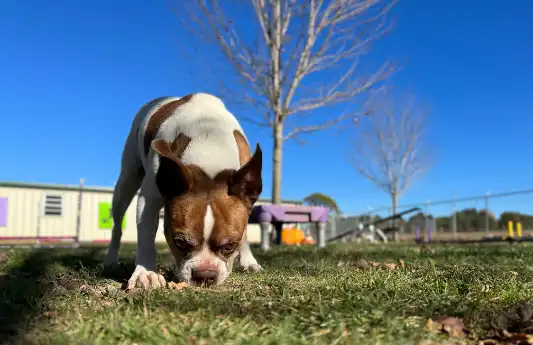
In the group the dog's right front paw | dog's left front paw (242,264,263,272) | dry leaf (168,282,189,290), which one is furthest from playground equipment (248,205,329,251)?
dry leaf (168,282,189,290)

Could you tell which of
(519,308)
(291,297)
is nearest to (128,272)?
(291,297)

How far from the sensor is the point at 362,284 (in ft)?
9.16

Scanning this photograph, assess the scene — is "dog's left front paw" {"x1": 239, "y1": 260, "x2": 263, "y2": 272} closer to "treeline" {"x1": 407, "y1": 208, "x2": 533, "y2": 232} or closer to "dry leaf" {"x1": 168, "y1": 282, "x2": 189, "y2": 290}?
"dry leaf" {"x1": 168, "y1": 282, "x2": 189, "y2": 290}

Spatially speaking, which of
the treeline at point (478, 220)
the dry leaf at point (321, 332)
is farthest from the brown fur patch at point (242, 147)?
the treeline at point (478, 220)

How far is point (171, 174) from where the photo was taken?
3.18 metres

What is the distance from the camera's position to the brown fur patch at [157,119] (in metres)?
4.14

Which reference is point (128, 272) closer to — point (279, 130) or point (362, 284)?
point (362, 284)

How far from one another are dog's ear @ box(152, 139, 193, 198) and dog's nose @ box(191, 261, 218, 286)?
518 millimetres

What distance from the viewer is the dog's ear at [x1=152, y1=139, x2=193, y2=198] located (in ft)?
10.3

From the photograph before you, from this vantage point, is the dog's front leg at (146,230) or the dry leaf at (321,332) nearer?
the dry leaf at (321,332)

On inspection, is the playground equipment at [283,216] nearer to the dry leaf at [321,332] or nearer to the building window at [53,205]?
the dry leaf at [321,332]

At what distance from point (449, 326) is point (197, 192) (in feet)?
6.03

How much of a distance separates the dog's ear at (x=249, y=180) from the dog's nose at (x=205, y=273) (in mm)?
554

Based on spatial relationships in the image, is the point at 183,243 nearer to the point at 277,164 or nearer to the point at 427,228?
the point at 277,164
